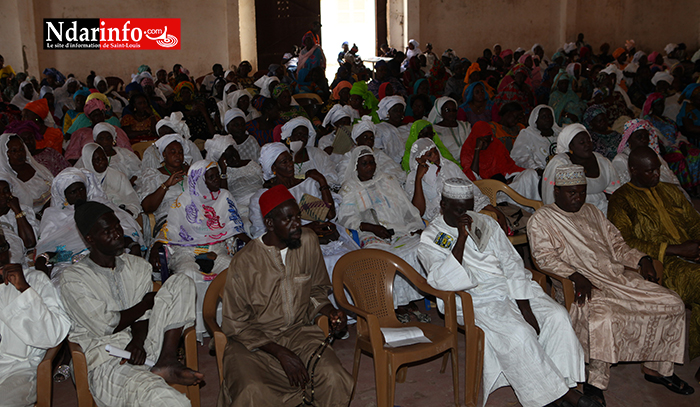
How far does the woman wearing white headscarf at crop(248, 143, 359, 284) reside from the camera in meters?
4.34

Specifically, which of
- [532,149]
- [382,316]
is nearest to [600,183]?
[532,149]

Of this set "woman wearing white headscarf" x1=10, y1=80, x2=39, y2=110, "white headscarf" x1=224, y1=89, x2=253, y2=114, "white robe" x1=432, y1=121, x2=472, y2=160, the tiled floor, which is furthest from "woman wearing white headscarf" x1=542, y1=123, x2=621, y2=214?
"woman wearing white headscarf" x1=10, y1=80, x2=39, y2=110

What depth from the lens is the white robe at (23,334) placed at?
2.66 m

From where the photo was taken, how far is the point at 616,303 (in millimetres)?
3475

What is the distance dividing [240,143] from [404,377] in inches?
153

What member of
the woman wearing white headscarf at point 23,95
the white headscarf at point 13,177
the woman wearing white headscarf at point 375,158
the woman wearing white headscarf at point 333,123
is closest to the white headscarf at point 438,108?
the woman wearing white headscarf at point 333,123

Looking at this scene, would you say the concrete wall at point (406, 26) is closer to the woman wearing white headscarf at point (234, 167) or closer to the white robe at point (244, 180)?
the woman wearing white headscarf at point (234, 167)

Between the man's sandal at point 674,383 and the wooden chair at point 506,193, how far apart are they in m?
1.53

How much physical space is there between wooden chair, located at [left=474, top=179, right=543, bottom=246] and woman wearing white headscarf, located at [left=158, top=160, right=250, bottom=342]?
220 centimetres

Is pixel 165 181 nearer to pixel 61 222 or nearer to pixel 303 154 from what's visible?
pixel 61 222

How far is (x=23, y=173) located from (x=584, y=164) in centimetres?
508

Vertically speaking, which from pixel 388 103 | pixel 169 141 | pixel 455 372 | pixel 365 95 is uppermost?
pixel 365 95

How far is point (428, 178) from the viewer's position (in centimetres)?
493

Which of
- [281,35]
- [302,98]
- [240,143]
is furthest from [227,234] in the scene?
[281,35]
